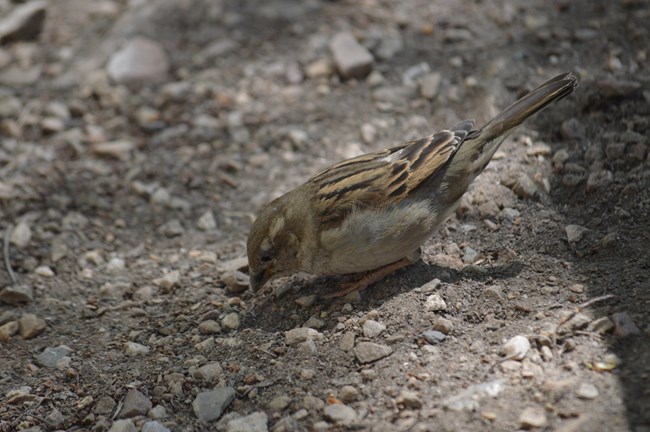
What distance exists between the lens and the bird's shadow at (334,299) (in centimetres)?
380

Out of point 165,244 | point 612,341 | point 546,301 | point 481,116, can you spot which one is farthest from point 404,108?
point 612,341

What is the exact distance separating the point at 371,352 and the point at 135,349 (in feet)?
4.07

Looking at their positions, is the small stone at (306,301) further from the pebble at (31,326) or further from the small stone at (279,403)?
the pebble at (31,326)

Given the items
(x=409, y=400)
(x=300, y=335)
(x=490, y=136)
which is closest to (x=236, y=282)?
(x=300, y=335)

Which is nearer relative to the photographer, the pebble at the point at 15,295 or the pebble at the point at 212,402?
the pebble at the point at 212,402

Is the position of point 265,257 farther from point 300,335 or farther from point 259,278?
point 300,335

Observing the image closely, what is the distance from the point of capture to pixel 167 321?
4.06 m

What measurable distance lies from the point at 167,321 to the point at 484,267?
1.69 m

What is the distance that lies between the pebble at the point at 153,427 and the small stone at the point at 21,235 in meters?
1.92

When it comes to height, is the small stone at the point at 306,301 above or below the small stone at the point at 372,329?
below

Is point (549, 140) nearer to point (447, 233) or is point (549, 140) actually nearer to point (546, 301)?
point (447, 233)

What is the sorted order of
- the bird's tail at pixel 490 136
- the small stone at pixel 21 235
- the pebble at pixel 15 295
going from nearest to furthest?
the bird's tail at pixel 490 136 < the pebble at pixel 15 295 < the small stone at pixel 21 235

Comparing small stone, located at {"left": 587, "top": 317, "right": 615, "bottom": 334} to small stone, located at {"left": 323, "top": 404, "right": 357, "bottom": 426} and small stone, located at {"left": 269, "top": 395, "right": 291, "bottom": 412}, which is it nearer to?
small stone, located at {"left": 323, "top": 404, "right": 357, "bottom": 426}

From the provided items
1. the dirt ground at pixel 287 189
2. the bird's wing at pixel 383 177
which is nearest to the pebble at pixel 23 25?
the dirt ground at pixel 287 189
